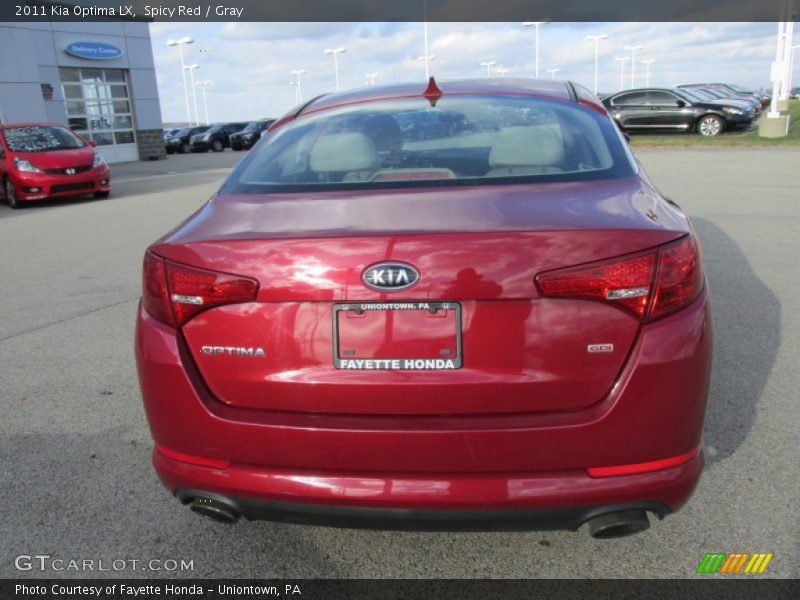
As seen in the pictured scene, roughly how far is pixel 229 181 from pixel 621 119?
2482 centimetres

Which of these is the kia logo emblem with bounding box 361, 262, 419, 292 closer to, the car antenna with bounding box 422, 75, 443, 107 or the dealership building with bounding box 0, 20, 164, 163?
the car antenna with bounding box 422, 75, 443, 107

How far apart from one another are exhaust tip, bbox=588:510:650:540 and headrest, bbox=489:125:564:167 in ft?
4.11

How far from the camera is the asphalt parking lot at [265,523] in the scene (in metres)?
2.64

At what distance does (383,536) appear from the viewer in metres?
2.81

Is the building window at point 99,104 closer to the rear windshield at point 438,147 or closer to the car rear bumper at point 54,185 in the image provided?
the car rear bumper at point 54,185

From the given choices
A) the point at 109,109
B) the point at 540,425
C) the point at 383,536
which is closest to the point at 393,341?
the point at 540,425

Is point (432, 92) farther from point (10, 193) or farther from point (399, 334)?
point (10, 193)

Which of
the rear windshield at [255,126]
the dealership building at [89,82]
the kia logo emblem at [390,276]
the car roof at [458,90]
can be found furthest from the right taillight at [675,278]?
the rear windshield at [255,126]

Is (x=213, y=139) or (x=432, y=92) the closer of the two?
(x=432, y=92)

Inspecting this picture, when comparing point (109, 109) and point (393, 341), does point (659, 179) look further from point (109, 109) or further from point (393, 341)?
point (109, 109)

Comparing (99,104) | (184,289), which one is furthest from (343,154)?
(99,104)

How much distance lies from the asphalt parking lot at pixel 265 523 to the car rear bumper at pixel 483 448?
539 mm

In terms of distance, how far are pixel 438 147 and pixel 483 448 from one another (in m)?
1.35

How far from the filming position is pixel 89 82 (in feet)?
94.5
